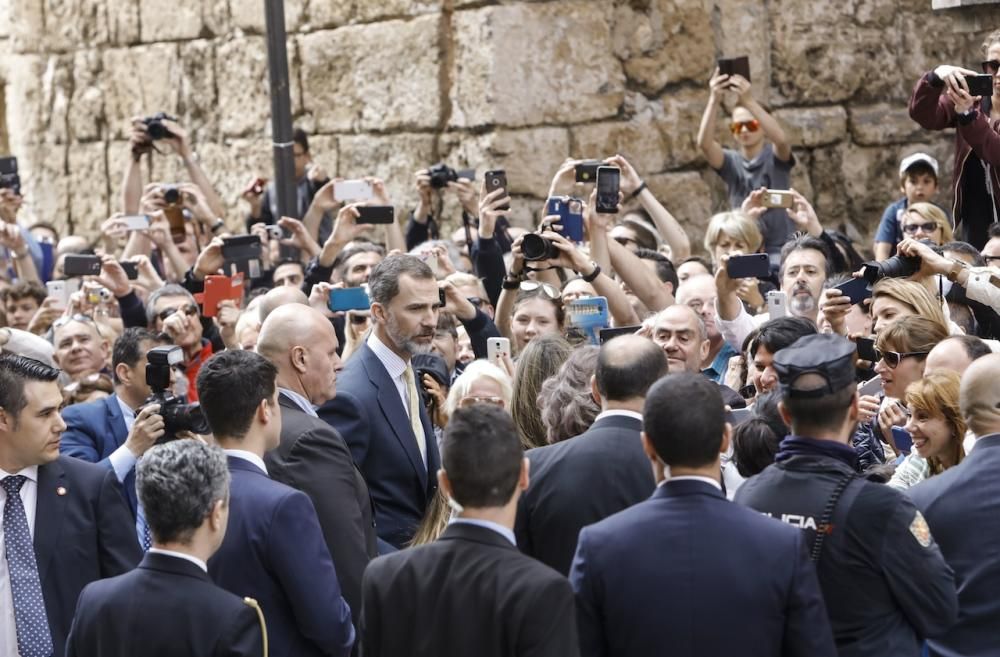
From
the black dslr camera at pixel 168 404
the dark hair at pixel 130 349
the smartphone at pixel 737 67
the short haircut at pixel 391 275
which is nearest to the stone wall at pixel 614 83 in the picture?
the smartphone at pixel 737 67

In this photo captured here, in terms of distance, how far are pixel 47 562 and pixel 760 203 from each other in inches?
176

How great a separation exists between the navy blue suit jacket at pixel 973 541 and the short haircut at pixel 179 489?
1866 mm

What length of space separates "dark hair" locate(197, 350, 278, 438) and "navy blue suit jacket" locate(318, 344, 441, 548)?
37.6 inches

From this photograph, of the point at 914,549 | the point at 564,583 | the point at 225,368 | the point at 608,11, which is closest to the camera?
the point at 564,583

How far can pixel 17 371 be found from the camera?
475 cm

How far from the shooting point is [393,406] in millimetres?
5359

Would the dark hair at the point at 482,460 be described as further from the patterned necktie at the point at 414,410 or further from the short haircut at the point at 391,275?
the short haircut at the point at 391,275

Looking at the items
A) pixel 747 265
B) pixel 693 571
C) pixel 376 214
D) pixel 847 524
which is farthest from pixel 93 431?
pixel 847 524

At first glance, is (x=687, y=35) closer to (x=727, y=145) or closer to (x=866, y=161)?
(x=727, y=145)

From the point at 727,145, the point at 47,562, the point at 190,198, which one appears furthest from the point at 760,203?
the point at 47,562

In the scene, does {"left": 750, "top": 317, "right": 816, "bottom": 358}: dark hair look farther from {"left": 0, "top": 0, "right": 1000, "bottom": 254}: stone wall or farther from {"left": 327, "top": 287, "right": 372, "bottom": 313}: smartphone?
{"left": 0, "top": 0, "right": 1000, "bottom": 254}: stone wall

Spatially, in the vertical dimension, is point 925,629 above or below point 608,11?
below

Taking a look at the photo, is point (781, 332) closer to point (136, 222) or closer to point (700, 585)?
point (700, 585)

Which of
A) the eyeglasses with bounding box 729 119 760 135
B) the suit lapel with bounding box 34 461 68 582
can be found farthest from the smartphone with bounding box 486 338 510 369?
the eyeglasses with bounding box 729 119 760 135
